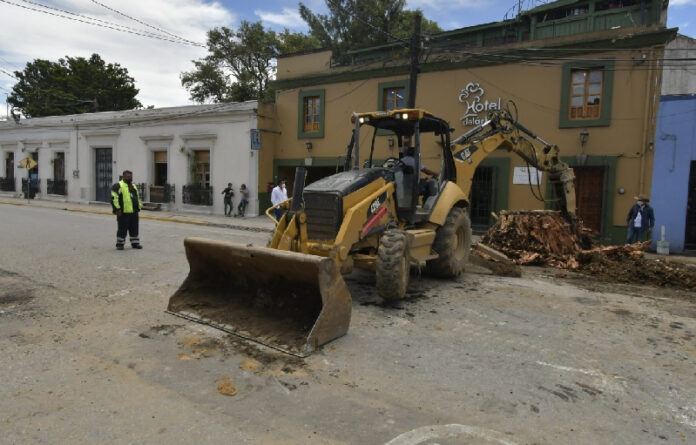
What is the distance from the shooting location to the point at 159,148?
23.7m

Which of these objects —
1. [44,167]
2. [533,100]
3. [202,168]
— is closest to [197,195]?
[202,168]

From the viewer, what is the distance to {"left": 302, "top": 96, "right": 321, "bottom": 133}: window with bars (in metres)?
19.7

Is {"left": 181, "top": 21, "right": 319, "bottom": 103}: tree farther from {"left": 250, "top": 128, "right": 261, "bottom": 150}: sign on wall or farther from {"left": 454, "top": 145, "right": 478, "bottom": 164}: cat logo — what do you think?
{"left": 454, "top": 145, "right": 478, "bottom": 164}: cat logo

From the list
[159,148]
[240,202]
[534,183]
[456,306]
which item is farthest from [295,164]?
[456,306]

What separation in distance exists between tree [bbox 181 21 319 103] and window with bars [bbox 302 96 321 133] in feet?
48.4

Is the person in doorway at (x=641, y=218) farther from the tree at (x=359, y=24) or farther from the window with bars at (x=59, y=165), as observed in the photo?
the window with bars at (x=59, y=165)

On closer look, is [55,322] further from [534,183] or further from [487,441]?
[534,183]

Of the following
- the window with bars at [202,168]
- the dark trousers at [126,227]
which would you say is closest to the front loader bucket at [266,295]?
the dark trousers at [126,227]

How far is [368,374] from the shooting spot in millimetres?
4039

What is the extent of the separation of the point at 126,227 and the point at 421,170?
22.5ft

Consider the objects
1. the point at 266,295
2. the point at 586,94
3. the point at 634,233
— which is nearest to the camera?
the point at 266,295

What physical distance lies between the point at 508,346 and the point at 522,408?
134 cm

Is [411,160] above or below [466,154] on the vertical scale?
below

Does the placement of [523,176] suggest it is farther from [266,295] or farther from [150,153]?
[150,153]
